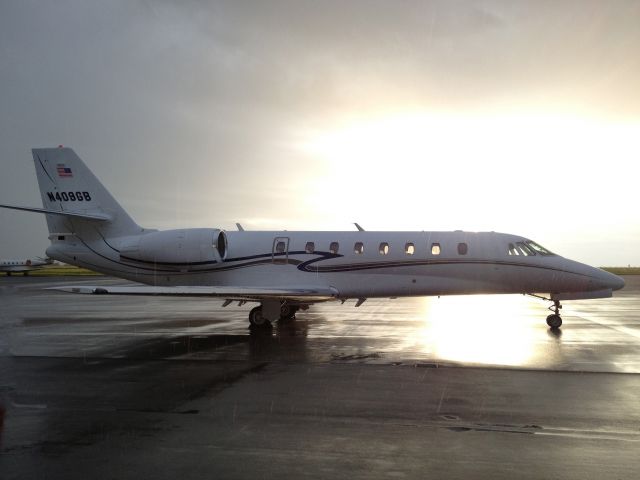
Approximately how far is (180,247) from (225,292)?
3.82 m

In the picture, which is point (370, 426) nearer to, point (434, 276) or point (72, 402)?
point (72, 402)

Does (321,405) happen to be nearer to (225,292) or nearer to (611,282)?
(225,292)

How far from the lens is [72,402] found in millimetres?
7262

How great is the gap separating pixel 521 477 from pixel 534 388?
144 inches

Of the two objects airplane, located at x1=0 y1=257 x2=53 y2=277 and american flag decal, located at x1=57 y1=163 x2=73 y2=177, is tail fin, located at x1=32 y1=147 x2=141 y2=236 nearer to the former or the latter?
american flag decal, located at x1=57 y1=163 x2=73 y2=177

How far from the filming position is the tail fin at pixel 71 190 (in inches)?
673

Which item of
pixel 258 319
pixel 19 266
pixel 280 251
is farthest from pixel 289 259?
pixel 19 266

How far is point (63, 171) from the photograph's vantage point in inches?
674

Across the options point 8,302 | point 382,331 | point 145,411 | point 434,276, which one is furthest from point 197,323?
point 8,302

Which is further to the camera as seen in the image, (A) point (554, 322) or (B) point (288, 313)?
(B) point (288, 313)

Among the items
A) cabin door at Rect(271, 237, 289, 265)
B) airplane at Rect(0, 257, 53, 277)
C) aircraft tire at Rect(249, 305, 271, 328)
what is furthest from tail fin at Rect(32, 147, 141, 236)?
airplane at Rect(0, 257, 53, 277)

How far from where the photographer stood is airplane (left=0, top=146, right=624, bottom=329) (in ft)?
49.4

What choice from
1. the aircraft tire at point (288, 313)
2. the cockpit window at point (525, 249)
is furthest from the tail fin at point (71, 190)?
the cockpit window at point (525, 249)

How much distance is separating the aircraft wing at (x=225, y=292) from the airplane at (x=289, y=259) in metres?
0.06
